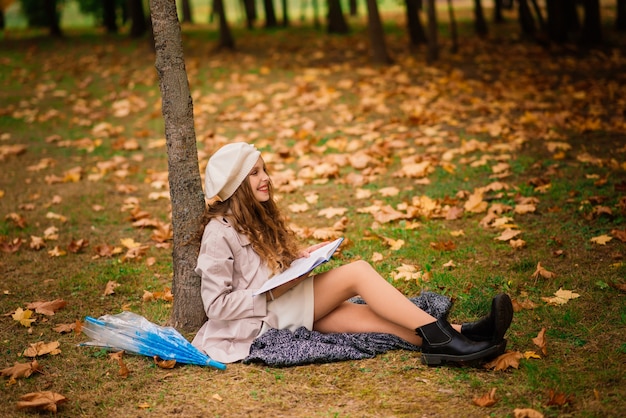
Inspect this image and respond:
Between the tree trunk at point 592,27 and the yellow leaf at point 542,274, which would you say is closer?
the yellow leaf at point 542,274

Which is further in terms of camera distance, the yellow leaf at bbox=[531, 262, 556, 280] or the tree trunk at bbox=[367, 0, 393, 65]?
the tree trunk at bbox=[367, 0, 393, 65]

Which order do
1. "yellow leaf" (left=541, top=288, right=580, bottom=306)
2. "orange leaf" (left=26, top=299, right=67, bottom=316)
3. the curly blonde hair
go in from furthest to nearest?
"orange leaf" (left=26, top=299, right=67, bottom=316) < "yellow leaf" (left=541, top=288, right=580, bottom=306) < the curly blonde hair

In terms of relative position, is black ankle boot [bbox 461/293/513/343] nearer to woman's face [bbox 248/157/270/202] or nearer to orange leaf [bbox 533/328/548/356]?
orange leaf [bbox 533/328/548/356]

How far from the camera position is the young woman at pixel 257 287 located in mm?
3586

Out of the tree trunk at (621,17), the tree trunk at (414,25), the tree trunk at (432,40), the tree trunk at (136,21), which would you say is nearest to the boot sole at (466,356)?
the tree trunk at (432,40)

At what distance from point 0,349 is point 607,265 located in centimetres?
395

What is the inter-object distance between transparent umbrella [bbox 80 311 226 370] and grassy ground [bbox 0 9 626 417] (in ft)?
0.25

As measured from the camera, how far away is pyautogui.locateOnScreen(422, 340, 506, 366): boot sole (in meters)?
3.35

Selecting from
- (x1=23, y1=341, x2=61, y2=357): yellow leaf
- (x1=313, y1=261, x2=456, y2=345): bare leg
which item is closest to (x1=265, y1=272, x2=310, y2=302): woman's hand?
(x1=313, y1=261, x2=456, y2=345): bare leg

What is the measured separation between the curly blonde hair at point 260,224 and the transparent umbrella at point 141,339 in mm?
637

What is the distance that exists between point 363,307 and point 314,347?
438 millimetres

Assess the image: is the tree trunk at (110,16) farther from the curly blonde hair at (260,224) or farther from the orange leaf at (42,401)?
the orange leaf at (42,401)

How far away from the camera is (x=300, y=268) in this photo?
11.7 ft

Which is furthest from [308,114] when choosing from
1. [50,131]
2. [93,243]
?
[93,243]
